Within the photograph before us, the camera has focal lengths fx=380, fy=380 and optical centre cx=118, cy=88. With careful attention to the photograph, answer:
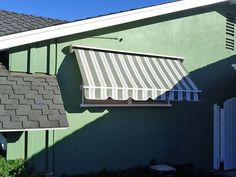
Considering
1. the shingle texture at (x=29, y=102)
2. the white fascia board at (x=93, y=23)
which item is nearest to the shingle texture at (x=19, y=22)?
the white fascia board at (x=93, y=23)

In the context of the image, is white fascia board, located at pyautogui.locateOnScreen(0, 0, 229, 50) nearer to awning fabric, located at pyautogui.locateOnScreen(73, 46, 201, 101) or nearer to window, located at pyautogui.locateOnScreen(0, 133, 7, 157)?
awning fabric, located at pyautogui.locateOnScreen(73, 46, 201, 101)

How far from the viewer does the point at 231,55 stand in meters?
20.8

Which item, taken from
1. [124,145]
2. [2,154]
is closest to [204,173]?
[124,145]

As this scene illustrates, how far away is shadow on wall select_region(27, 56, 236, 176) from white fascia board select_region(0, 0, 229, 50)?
1.43m

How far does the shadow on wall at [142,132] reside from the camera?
50.4 feet

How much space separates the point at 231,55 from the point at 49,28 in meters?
11.0

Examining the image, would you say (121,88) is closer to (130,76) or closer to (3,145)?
(130,76)

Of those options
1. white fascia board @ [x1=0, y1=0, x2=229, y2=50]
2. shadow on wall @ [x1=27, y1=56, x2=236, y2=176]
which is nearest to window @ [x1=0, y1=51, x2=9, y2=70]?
white fascia board @ [x1=0, y1=0, x2=229, y2=50]

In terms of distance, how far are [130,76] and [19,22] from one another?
550 centimetres

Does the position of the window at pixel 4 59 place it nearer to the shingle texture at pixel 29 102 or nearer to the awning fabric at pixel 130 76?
the shingle texture at pixel 29 102

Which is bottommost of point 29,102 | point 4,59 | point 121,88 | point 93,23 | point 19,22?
point 29,102

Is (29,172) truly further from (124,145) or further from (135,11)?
(135,11)

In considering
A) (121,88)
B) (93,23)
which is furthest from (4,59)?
(121,88)

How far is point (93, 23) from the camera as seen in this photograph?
15219mm
